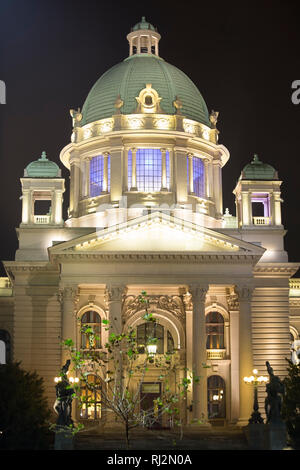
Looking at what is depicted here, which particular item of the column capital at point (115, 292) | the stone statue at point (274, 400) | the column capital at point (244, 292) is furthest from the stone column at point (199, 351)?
the stone statue at point (274, 400)

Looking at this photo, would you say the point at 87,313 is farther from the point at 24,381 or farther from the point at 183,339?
the point at 24,381

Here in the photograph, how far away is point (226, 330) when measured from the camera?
61.9m

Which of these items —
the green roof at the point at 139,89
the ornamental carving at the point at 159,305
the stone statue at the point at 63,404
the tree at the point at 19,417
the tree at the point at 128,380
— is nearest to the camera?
the tree at the point at 128,380

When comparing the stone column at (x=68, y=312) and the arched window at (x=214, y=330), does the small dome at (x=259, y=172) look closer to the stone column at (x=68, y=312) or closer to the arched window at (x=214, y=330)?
the arched window at (x=214, y=330)

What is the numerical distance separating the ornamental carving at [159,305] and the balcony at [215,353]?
9.55 feet

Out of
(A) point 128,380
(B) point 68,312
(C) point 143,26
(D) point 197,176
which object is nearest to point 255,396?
(A) point 128,380

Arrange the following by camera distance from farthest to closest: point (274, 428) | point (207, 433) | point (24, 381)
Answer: point (207, 433), point (24, 381), point (274, 428)

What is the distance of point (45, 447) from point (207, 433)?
12.1m

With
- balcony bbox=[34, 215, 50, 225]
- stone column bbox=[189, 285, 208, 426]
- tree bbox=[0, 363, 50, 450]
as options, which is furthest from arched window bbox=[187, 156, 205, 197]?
tree bbox=[0, 363, 50, 450]

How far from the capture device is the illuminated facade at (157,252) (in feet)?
191

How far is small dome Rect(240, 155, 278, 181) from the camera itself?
2633 inches

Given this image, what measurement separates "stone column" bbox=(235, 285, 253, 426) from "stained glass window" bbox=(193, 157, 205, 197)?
14.9m

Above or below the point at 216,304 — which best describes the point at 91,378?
below
